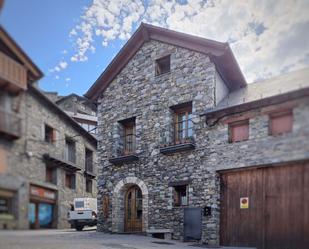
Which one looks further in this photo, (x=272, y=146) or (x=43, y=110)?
(x=272, y=146)

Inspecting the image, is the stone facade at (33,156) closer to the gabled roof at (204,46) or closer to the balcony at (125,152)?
the gabled roof at (204,46)

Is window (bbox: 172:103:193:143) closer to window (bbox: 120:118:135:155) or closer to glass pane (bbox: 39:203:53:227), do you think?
window (bbox: 120:118:135:155)

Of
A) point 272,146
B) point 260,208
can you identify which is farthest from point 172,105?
point 272,146

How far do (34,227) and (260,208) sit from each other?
14.8 feet

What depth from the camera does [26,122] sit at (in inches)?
90.9

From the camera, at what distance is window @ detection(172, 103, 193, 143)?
10898mm

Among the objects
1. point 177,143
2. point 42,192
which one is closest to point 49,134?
point 42,192

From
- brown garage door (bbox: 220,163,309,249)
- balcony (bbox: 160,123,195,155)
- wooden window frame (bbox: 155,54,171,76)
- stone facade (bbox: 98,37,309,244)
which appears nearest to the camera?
brown garage door (bbox: 220,163,309,249)

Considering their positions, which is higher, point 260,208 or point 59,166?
point 59,166

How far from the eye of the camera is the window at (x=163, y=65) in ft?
36.8

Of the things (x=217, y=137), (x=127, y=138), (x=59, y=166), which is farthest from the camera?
(x=127, y=138)

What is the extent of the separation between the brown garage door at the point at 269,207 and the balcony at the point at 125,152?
3666mm

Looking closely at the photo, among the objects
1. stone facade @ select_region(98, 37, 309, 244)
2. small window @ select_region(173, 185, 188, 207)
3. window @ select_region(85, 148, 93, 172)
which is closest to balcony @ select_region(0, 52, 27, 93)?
window @ select_region(85, 148, 93, 172)

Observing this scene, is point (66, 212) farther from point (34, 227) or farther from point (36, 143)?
point (36, 143)
